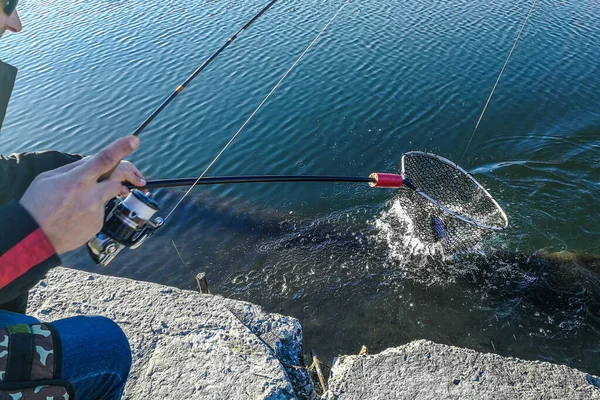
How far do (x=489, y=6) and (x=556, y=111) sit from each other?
266 inches

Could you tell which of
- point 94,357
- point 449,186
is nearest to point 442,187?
point 449,186

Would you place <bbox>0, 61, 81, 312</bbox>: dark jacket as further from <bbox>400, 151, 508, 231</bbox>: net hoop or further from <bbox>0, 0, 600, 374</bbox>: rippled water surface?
<bbox>0, 0, 600, 374</bbox>: rippled water surface

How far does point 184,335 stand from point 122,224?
1.70 meters

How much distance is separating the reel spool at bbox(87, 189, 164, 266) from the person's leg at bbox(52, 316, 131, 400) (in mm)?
345

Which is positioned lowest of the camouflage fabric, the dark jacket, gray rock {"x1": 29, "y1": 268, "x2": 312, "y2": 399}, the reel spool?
gray rock {"x1": 29, "y1": 268, "x2": 312, "y2": 399}

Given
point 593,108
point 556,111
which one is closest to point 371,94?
point 556,111

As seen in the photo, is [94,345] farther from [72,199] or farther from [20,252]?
[72,199]

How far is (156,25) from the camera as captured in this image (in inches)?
617

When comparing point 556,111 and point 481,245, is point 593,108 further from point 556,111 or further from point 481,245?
point 481,245

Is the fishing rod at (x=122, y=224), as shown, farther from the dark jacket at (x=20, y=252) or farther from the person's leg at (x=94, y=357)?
the dark jacket at (x=20, y=252)

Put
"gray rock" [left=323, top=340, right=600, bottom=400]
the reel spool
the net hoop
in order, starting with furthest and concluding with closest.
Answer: the net hoop, "gray rock" [left=323, top=340, right=600, bottom=400], the reel spool

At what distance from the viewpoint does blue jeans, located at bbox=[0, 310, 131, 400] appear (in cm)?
214

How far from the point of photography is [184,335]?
3.77 m

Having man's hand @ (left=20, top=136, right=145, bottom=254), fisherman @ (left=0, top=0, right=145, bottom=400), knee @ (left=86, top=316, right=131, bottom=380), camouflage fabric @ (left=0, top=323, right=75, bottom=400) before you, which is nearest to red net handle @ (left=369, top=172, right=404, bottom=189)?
fisherman @ (left=0, top=0, right=145, bottom=400)
